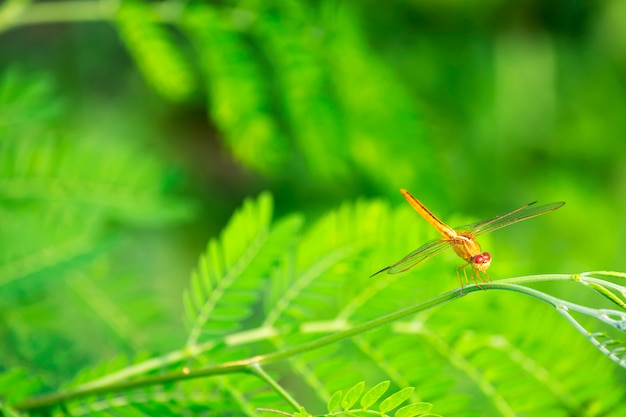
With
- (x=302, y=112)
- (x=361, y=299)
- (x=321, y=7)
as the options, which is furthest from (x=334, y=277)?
(x=321, y=7)

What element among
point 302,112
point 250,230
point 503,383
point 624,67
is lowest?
point 503,383

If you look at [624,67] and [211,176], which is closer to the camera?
[624,67]

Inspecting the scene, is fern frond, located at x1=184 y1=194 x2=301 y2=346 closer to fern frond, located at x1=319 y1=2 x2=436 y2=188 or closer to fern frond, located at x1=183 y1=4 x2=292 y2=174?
fern frond, located at x1=183 y1=4 x2=292 y2=174

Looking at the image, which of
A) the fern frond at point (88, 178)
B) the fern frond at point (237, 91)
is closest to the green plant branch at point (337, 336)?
the fern frond at point (88, 178)

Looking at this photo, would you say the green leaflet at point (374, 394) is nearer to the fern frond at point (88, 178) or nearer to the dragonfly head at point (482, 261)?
the dragonfly head at point (482, 261)

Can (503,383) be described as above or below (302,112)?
below

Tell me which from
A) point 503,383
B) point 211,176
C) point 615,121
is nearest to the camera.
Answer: point 503,383

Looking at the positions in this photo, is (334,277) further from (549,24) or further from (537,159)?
(549,24)
